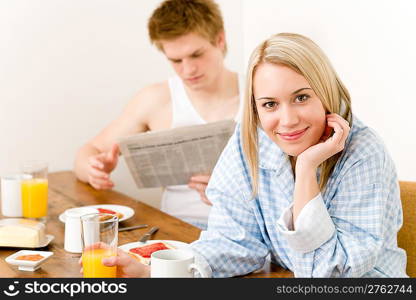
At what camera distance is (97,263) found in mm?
1205

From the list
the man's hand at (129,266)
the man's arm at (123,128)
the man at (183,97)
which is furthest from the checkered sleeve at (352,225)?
the man's arm at (123,128)

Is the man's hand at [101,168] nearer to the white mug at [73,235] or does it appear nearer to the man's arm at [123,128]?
the man's arm at [123,128]

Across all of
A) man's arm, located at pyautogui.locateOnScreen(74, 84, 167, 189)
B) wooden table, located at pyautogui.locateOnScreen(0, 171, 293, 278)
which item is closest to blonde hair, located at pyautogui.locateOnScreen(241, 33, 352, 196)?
wooden table, located at pyautogui.locateOnScreen(0, 171, 293, 278)

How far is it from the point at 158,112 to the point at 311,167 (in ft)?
3.89

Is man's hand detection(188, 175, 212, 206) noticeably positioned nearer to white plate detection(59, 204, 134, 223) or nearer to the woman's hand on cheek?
white plate detection(59, 204, 134, 223)

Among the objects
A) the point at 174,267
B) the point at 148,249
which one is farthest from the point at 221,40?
the point at 174,267

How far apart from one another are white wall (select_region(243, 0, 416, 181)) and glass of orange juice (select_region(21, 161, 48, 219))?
1190 mm

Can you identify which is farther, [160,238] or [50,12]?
[50,12]

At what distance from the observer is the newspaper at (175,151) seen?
1.87 meters

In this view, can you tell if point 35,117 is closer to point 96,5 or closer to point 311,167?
point 96,5

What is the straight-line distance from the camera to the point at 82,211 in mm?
1675

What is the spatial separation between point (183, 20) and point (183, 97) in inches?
12.8

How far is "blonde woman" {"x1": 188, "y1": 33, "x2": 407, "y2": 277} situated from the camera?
1176mm

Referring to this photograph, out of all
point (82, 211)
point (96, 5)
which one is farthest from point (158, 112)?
point (82, 211)
